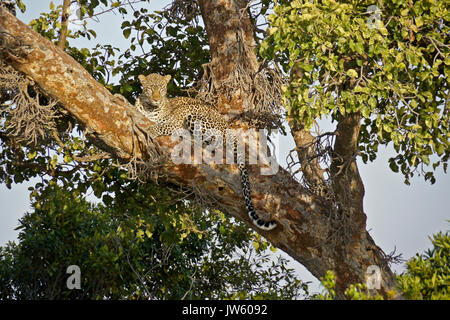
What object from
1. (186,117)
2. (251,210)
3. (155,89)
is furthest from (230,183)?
(155,89)

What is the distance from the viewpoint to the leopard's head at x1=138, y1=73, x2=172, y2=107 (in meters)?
8.82

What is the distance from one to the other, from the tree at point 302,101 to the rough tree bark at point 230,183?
12 mm

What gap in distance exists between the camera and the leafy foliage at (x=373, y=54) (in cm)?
622

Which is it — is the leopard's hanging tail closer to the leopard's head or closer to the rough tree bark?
the rough tree bark

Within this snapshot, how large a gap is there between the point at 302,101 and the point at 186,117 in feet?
7.09

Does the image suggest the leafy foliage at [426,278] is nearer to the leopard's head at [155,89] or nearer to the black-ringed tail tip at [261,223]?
the black-ringed tail tip at [261,223]

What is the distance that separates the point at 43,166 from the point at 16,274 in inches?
66.3

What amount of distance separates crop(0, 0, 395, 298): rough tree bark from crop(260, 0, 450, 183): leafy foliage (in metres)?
0.88

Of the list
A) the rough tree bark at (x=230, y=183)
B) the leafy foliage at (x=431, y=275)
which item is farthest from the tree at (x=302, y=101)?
the leafy foliage at (x=431, y=275)

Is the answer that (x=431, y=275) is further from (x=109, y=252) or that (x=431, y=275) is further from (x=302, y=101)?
(x=109, y=252)

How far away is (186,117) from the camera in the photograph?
27.0 feet

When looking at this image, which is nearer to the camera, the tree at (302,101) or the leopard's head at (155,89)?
the tree at (302,101)

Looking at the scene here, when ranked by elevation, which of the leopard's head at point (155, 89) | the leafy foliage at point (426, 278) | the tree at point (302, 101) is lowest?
the leafy foliage at point (426, 278)
